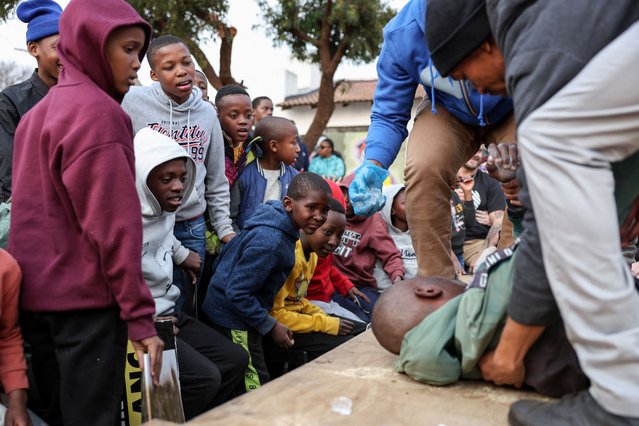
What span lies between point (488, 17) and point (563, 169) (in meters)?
0.60

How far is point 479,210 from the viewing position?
252 inches

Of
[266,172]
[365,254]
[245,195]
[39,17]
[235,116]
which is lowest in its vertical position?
[365,254]

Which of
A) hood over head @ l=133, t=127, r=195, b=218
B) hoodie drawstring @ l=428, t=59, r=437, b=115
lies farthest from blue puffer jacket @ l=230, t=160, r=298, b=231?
hoodie drawstring @ l=428, t=59, r=437, b=115

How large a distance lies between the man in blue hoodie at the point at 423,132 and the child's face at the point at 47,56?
5.58 ft

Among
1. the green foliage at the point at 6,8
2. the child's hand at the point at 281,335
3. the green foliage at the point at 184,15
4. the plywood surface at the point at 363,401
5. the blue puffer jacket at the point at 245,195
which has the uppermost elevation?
the green foliage at the point at 184,15

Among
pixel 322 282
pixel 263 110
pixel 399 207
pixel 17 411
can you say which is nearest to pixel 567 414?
pixel 17 411

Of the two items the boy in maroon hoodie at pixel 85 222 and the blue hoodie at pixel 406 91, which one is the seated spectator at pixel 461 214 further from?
the boy in maroon hoodie at pixel 85 222

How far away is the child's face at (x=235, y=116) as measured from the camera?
4.43 metres

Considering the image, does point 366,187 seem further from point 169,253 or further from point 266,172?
point 266,172

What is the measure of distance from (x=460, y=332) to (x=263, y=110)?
17.0 feet

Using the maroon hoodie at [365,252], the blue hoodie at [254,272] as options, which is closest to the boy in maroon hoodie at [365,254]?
the maroon hoodie at [365,252]

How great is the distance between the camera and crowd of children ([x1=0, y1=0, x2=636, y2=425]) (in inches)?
81.0

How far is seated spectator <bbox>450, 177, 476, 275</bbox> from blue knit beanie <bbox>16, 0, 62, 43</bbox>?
366 centimetres

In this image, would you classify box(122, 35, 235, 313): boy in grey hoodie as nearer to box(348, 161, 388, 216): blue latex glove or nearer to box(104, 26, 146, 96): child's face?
box(348, 161, 388, 216): blue latex glove
